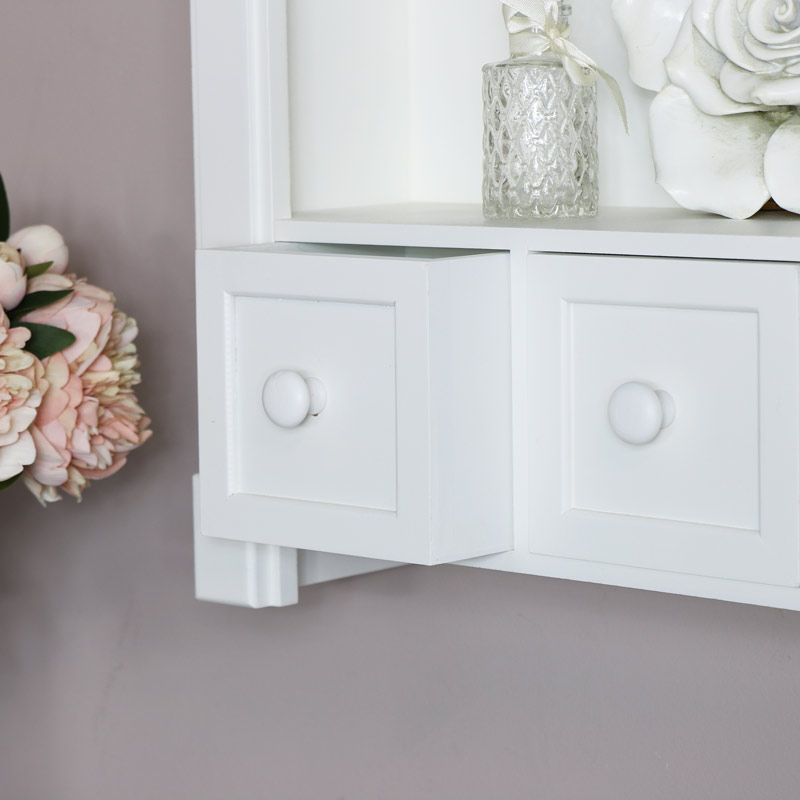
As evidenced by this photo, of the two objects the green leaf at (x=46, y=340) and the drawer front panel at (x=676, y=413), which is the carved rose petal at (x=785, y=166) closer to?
the drawer front panel at (x=676, y=413)

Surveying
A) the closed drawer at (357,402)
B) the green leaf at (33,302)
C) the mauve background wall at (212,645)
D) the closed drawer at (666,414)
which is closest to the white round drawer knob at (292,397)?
the closed drawer at (357,402)

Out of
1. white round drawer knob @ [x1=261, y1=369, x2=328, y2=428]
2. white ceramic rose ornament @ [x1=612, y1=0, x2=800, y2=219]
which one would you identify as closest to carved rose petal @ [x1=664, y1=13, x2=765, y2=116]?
white ceramic rose ornament @ [x1=612, y1=0, x2=800, y2=219]

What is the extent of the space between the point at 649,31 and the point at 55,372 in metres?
0.42

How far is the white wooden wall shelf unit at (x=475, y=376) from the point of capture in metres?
0.64

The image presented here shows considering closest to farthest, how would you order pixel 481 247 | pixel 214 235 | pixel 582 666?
pixel 481 247 → pixel 214 235 → pixel 582 666

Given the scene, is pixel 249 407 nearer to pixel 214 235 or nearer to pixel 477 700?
pixel 214 235

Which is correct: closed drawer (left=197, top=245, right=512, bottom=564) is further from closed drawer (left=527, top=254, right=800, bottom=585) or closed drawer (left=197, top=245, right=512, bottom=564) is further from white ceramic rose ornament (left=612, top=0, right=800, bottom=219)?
white ceramic rose ornament (left=612, top=0, right=800, bottom=219)

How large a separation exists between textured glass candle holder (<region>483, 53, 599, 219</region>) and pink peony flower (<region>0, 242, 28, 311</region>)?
294mm

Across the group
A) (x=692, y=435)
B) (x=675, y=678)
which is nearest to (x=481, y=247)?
(x=692, y=435)

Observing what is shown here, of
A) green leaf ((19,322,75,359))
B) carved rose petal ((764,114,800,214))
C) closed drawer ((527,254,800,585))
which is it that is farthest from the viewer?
green leaf ((19,322,75,359))

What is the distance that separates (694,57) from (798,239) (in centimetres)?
19

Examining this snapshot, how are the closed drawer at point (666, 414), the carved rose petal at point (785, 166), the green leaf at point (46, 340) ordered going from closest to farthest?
the closed drawer at point (666, 414), the carved rose petal at point (785, 166), the green leaf at point (46, 340)

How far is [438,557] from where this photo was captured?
2.24 ft

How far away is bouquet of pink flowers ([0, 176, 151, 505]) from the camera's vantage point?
2.71 ft
